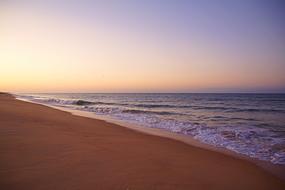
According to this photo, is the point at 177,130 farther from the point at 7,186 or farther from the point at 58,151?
the point at 7,186

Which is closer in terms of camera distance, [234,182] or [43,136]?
[234,182]

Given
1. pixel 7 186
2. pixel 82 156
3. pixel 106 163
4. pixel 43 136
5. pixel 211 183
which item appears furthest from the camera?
pixel 43 136

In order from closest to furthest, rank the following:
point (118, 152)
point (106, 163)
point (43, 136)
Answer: point (106, 163), point (118, 152), point (43, 136)

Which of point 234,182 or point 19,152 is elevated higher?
point 19,152

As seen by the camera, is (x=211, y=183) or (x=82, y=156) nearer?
(x=211, y=183)

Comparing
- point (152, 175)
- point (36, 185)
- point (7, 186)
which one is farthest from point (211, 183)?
point (7, 186)

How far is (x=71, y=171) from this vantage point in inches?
155

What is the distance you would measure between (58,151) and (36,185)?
Result: 1811 millimetres

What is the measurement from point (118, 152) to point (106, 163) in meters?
0.96

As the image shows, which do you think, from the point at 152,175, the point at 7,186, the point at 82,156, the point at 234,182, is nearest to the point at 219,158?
the point at 234,182

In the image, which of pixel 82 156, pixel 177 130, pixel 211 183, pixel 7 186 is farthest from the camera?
pixel 177 130

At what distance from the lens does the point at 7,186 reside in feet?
10.8

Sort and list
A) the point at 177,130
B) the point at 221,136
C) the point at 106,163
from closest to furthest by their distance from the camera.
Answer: the point at 106,163 < the point at 221,136 < the point at 177,130

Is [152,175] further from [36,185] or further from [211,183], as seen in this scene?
[36,185]
